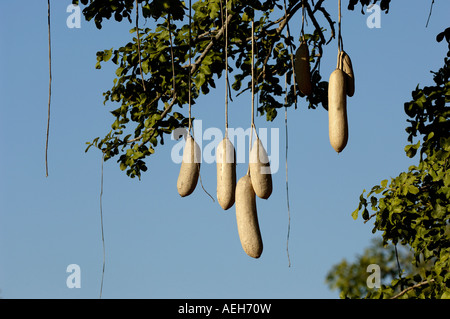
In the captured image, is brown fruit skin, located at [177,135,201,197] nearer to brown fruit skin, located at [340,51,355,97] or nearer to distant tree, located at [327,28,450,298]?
brown fruit skin, located at [340,51,355,97]

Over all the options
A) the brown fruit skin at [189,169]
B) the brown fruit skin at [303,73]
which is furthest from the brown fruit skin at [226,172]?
the brown fruit skin at [303,73]

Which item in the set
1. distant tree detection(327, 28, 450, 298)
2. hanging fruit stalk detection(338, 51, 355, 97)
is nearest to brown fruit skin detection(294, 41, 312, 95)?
hanging fruit stalk detection(338, 51, 355, 97)

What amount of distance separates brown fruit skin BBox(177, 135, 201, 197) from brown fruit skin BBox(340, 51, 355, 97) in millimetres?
450

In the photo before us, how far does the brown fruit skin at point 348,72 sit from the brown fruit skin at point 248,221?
45 centimetres

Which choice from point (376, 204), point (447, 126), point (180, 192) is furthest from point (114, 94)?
point (180, 192)

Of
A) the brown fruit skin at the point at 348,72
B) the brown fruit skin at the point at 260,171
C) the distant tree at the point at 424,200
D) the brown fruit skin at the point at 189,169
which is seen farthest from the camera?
the distant tree at the point at 424,200

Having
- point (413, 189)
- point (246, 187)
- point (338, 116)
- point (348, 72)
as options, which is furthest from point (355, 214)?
point (246, 187)

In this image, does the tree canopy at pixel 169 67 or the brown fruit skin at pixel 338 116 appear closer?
the brown fruit skin at pixel 338 116

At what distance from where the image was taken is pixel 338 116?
1792 millimetres

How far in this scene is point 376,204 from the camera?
472 centimetres

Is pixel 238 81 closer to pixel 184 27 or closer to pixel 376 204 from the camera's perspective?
pixel 184 27

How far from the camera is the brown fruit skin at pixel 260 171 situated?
66.8 inches

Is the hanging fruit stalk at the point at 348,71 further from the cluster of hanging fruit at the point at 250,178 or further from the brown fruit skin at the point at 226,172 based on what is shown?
the brown fruit skin at the point at 226,172

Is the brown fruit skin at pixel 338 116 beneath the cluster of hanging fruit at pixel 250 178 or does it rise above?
above
